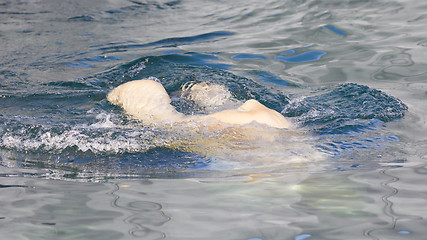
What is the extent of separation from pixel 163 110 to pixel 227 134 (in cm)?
88

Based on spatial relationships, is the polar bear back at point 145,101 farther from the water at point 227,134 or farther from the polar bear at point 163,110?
the water at point 227,134

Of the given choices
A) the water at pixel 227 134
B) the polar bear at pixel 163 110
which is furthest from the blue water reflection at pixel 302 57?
the polar bear at pixel 163 110

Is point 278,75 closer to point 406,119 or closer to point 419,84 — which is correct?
point 419,84

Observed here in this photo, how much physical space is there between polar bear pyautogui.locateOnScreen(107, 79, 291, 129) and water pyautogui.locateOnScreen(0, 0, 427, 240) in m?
0.12

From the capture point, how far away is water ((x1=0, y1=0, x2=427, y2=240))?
2.11m

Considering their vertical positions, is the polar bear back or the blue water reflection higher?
the blue water reflection

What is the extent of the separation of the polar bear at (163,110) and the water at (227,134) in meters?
0.12

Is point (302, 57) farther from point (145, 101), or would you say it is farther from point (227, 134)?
point (227, 134)

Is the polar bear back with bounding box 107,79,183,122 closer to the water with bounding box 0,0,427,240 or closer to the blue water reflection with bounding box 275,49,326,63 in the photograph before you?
the water with bounding box 0,0,427,240

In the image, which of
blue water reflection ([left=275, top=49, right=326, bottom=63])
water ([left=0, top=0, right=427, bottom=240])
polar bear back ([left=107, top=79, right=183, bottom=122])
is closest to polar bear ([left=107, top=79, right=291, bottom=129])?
polar bear back ([left=107, top=79, right=183, bottom=122])

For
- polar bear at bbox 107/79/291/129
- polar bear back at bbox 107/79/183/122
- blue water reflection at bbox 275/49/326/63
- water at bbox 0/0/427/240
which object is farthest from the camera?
blue water reflection at bbox 275/49/326/63

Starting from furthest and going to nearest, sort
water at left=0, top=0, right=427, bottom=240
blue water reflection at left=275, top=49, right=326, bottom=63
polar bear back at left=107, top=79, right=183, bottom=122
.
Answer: blue water reflection at left=275, top=49, right=326, bottom=63 < polar bear back at left=107, top=79, right=183, bottom=122 < water at left=0, top=0, right=427, bottom=240

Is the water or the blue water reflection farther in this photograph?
the blue water reflection

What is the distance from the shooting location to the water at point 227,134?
211cm
